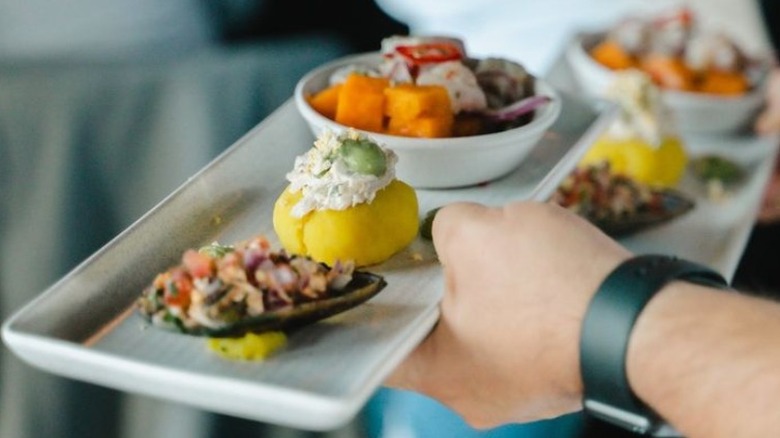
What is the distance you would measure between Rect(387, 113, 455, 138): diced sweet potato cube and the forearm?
12.2 inches

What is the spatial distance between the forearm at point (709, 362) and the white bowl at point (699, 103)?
2.74 feet

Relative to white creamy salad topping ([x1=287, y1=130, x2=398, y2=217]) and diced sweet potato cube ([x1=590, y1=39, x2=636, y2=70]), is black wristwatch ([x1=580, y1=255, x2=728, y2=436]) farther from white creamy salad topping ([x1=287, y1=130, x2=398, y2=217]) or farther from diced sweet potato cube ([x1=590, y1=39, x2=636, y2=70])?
diced sweet potato cube ([x1=590, y1=39, x2=636, y2=70])

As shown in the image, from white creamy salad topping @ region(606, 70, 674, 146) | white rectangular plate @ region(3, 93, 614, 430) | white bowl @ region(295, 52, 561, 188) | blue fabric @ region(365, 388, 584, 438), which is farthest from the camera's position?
white creamy salad topping @ region(606, 70, 674, 146)

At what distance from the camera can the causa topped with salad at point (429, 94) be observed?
94cm

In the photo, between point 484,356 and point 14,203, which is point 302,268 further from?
point 14,203

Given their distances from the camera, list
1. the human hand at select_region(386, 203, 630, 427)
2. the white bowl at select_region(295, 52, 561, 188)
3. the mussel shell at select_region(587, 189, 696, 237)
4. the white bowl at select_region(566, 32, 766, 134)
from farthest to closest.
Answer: the white bowl at select_region(566, 32, 766, 134) < the mussel shell at select_region(587, 189, 696, 237) < the white bowl at select_region(295, 52, 561, 188) < the human hand at select_region(386, 203, 630, 427)

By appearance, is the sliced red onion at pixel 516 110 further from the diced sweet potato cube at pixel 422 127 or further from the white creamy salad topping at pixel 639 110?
the white creamy salad topping at pixel 639 110

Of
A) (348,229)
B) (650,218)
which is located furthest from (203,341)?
(650,218)

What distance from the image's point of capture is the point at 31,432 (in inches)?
38.0

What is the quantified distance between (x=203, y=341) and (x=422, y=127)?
34 centimetres

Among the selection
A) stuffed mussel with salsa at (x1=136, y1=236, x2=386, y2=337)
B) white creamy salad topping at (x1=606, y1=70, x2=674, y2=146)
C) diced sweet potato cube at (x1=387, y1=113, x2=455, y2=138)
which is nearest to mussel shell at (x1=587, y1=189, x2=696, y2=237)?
white creamy salad topping at (x1=606, y1=70, x2=674, y2=146)

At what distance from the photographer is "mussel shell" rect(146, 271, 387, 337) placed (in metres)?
0.68

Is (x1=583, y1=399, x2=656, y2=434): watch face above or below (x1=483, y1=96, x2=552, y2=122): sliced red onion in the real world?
below

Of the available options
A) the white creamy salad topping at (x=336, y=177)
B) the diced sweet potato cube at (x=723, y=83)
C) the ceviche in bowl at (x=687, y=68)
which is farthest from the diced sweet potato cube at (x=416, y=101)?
the diced sweet potato cube at (x=723, y=83)
